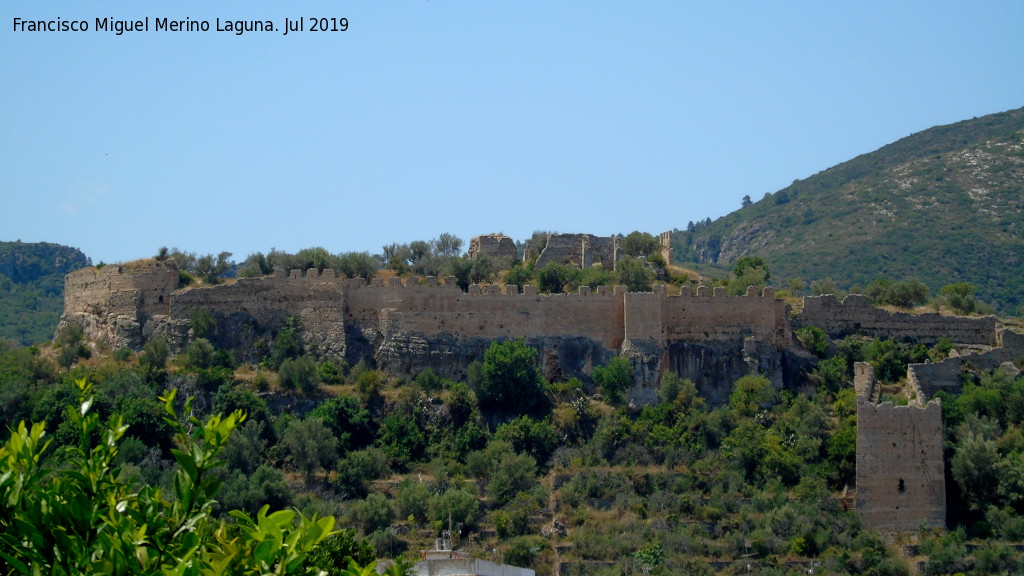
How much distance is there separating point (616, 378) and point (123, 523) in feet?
84.3

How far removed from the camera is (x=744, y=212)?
88.0 m

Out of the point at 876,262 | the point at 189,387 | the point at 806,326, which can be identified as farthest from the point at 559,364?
the point at 876,262

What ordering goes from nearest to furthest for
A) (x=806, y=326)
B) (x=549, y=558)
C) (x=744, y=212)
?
(x=549, y=558) < (x=806, y=326) < (x=744, y=212)

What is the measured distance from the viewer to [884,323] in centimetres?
3694

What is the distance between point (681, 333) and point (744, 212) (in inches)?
2100

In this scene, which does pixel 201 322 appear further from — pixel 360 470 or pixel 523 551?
pixel 523 551

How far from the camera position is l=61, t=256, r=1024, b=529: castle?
116 feet

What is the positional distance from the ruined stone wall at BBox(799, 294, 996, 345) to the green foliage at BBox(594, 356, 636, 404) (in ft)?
17.4

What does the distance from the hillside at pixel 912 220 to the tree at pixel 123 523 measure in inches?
2167

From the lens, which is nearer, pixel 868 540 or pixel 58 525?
pixel 58 525

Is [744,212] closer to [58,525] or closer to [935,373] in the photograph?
[935,373]

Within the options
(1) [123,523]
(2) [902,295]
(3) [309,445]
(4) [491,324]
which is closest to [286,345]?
(3) [309,445]

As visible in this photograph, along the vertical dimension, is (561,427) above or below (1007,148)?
below

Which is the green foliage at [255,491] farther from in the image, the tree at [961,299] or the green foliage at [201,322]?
the tree at [961,299]
